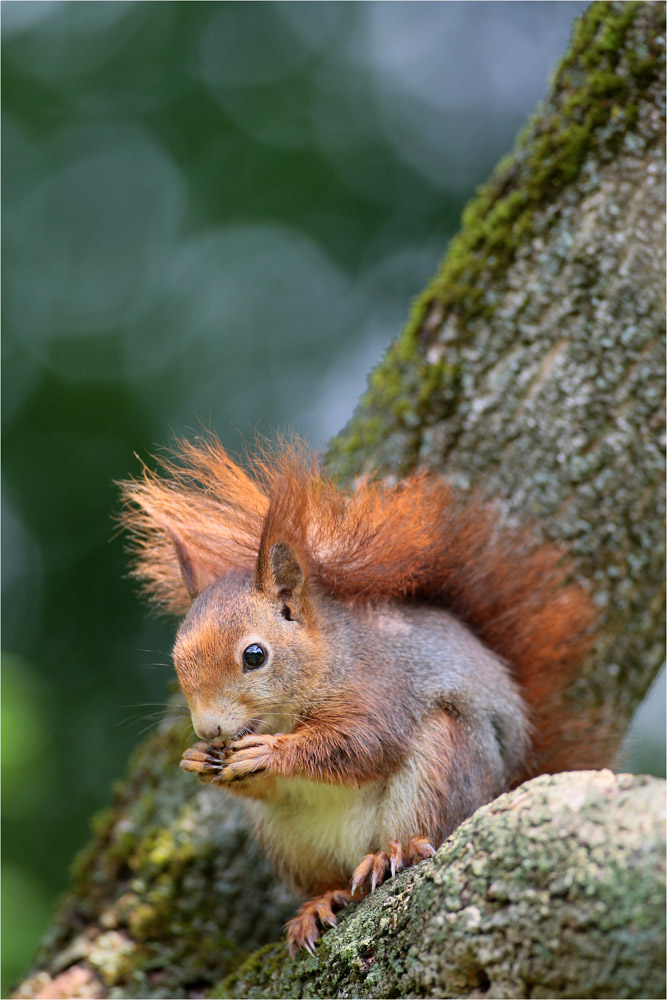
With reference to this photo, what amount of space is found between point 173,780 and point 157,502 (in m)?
0.71

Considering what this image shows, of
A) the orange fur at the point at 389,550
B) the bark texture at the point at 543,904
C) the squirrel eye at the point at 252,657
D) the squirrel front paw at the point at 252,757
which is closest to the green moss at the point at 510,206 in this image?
the orange fur at the point at 389,550

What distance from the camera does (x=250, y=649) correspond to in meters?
1.49

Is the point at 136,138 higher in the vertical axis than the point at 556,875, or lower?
higher

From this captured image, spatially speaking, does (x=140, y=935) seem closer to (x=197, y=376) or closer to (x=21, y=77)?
(x=197, y=376)

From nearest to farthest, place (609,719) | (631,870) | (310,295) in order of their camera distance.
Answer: (631,870)
(609,719)
(310,295)

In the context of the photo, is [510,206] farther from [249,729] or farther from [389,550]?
[249,729]

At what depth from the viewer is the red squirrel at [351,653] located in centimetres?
147

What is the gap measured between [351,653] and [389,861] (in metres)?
0.35

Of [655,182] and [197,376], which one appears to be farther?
[197,376]

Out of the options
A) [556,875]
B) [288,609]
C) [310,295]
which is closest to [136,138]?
[310,295]

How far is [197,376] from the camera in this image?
3.92 meters

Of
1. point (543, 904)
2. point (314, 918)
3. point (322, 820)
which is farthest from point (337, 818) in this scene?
point (543, 904)

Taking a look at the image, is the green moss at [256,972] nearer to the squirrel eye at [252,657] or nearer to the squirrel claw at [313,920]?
the squirrel claw at [313,920]

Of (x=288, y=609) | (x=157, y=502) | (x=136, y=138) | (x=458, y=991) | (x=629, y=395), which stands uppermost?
(x=136, y=138)
